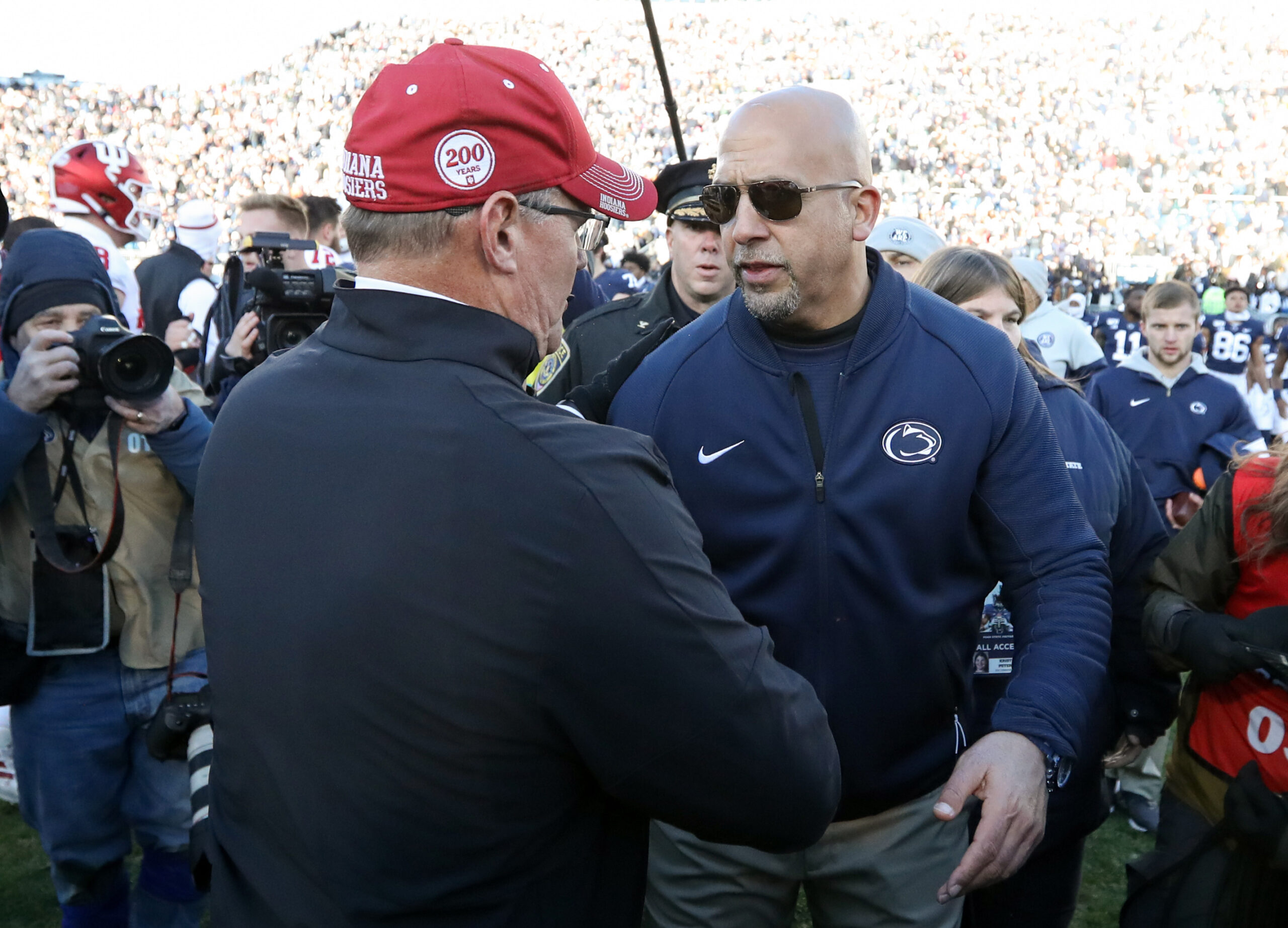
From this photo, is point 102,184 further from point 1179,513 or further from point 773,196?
point 1179,513

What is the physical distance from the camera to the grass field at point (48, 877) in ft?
11.7

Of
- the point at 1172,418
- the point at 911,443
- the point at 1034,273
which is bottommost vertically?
the point at 1172,418

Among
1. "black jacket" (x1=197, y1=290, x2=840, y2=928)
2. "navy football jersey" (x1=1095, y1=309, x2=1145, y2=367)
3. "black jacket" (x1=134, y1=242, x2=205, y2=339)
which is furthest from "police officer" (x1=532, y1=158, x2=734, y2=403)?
"navy football jersey" (x1=1095, y1=309, x2=1145, y2=367)

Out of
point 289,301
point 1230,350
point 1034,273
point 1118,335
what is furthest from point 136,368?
point 1118,335

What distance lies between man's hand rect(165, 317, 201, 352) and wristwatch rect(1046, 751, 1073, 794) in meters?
4.32

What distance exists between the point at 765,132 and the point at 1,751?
354 centimetres

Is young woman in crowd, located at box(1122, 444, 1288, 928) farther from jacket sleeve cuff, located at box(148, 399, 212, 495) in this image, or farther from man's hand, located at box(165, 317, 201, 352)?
man's hand, located at box(165, 317, 201, 352)

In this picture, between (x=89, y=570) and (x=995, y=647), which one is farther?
(x=995, y=647)

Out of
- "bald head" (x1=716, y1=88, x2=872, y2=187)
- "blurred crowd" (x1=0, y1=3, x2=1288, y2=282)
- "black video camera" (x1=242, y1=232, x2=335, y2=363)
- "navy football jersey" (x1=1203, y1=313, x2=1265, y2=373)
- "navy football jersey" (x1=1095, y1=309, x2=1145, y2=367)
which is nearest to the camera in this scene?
"bald head" (x1=716, y1=88, x2=872, y2=187)

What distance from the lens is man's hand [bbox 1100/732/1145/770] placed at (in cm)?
242

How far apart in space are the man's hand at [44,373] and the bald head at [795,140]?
4.88 ft

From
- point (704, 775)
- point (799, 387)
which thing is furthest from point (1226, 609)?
point (704, 775)

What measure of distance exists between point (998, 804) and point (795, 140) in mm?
1155

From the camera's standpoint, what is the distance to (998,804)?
160 cm
